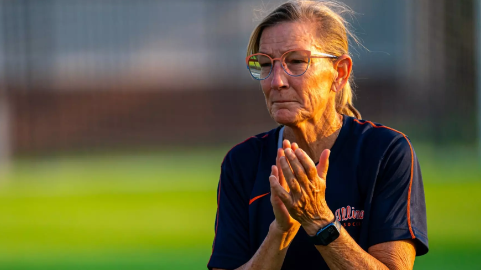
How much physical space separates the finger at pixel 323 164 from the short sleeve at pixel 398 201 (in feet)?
1.34

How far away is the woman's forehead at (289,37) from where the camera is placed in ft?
10.3

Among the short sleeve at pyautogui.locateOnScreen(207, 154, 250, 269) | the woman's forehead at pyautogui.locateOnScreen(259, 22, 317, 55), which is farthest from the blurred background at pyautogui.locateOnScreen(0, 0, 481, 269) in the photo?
the woman's forehead at pyautogui.locateOnScreen(259, 22, 317, 55)

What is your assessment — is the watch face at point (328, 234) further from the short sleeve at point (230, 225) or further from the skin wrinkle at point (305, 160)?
the short sleeve at point (230, 225)

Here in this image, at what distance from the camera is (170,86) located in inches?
936

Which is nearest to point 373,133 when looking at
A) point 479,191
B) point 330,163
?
point 330,163

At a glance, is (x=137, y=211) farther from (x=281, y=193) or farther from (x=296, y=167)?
(x=296, y=167)

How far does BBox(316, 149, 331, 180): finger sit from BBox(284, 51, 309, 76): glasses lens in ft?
1.79

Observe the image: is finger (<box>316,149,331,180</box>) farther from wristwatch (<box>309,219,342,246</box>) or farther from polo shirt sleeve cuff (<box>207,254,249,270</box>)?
polo shirt sleeve cuff (<box>207,254,249,270</box>)

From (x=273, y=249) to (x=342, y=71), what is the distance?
988mm

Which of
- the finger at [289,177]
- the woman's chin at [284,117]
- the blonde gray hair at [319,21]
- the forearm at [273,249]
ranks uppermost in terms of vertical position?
the blonde gray hair at [319,21]

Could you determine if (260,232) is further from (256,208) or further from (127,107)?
(127,107)

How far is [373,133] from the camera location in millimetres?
3184

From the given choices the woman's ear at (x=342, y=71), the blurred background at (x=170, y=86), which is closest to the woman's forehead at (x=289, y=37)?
the woman's ear at (x=342, y=71)

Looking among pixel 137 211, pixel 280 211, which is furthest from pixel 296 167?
pixel 137 211
